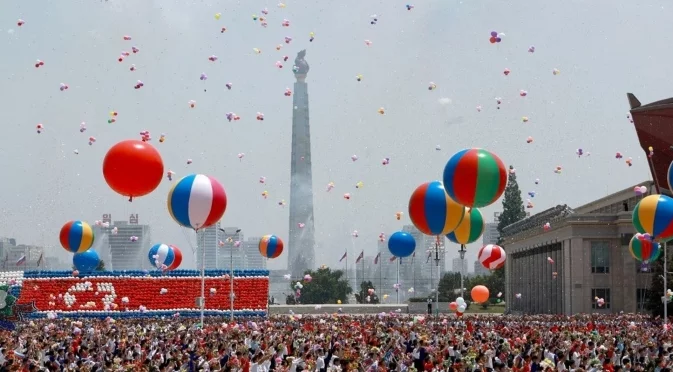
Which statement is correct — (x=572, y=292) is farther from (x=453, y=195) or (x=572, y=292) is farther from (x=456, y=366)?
(x=456, y=366)

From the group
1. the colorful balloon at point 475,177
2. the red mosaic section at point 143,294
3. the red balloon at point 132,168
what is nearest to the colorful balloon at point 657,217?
the colorful balloon at point 475,177

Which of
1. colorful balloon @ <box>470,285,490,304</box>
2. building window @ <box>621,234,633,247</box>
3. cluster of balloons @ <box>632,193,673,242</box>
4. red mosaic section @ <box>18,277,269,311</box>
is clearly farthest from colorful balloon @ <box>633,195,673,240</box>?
building window @ <box>621,234,633,247</box>

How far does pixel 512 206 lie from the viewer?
441 feet

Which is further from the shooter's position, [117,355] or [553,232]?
[553,232]

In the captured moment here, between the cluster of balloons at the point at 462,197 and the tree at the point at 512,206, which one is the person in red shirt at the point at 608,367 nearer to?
the cluster of balloons at the point at 462,197

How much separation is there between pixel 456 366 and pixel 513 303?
85315 mm

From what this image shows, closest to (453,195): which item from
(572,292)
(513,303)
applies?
(572,292)

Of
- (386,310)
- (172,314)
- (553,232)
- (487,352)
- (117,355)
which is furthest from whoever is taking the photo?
(386,310)

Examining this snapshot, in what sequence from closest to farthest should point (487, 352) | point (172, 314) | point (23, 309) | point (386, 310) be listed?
1. point (487, 352)
2. point (23, 309)
3. point (172, 314)
4. point (386, 310)

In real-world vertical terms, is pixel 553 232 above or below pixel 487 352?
above

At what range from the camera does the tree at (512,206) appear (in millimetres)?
133500

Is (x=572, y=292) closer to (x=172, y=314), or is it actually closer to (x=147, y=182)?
(x=172, y=314)

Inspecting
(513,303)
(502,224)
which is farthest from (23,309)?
(502,224)

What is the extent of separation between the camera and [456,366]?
1861cm
